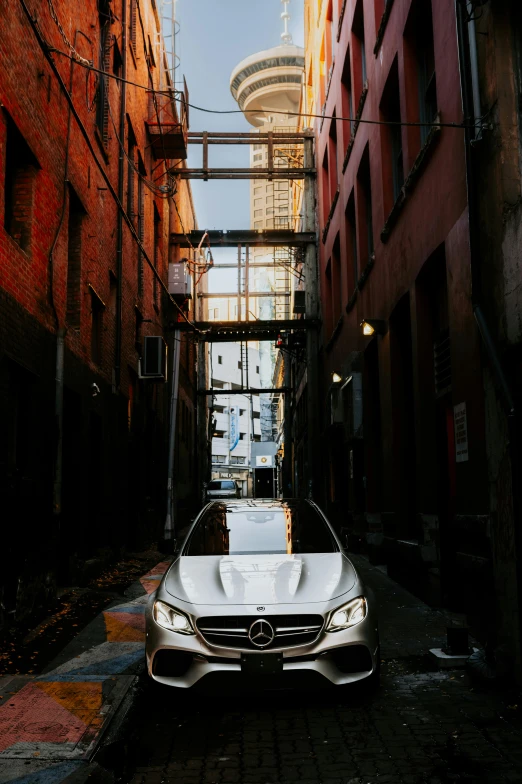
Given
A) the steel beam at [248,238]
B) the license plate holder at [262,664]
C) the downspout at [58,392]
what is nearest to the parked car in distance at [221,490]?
the steel beam at [248,238]

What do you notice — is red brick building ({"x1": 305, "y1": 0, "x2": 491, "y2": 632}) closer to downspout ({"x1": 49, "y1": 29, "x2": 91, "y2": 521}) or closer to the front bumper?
the front bumper

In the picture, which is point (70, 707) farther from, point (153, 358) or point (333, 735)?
point (153, 358)

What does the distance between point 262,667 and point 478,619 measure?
9.12 feet

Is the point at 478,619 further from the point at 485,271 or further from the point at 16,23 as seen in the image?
the point at 16,23

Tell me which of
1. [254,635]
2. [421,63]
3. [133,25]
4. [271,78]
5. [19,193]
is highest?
[271,78]

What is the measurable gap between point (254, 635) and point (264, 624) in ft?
0.34

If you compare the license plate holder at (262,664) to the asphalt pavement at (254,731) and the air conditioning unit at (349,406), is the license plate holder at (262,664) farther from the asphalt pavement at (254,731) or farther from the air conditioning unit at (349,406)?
the air conditioning unit at (349,406)

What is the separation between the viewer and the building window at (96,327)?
13.4 meters

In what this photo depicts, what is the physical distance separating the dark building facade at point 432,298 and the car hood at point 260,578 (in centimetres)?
149

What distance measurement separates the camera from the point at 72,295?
11.9m

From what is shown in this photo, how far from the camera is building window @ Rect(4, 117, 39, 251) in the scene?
9.10 metres

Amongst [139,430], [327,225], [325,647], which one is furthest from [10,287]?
[327,225]

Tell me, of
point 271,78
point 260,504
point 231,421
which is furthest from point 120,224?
point 271,78

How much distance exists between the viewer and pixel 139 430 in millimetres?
18047
